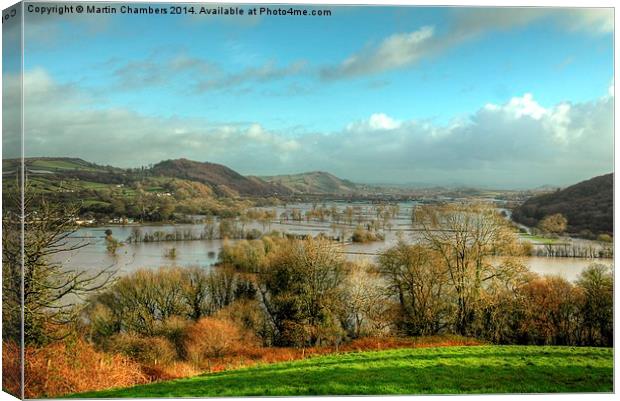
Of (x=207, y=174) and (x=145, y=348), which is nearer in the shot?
(x=145, y=348)

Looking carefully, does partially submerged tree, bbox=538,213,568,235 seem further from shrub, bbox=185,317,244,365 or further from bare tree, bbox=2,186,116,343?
bare tree, bbox=2,186,116,343

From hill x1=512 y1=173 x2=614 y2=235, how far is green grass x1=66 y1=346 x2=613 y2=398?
1.96 metres

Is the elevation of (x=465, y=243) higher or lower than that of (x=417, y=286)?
higher

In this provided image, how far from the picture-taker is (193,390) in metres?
9.28

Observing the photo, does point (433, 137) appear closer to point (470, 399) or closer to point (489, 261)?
point (489, 261)

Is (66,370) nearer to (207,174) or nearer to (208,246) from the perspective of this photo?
(208,246)

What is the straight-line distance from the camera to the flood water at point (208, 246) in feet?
31.0

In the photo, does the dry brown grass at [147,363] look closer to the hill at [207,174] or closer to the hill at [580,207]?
the hill at [207,174]

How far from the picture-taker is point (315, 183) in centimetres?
1029

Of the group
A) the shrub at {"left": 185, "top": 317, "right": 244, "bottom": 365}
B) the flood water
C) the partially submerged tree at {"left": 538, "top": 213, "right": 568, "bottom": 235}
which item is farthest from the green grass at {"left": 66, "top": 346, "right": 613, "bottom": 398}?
the partially submerged tree at {"left": 538, "top": 213, "right": 568, "bottom": 235}

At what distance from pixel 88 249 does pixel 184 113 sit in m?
2.48

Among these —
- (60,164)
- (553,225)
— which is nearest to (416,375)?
(553,225)

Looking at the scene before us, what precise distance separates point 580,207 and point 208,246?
19.5 feet

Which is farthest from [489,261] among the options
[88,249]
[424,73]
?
[88,249]
